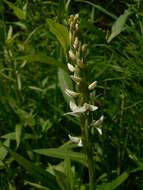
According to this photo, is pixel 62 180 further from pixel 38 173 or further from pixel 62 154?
pixel 62 154

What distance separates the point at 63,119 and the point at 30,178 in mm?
395

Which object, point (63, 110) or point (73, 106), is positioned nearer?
point (73, 106)

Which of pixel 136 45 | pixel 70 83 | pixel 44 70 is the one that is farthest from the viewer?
pixel 44 70

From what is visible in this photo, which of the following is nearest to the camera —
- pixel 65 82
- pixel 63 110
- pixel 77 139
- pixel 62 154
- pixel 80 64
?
pixel 80 64

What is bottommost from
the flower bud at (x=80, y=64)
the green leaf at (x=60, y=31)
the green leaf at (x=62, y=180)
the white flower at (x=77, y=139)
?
the green leaf at (x=62, y=180)

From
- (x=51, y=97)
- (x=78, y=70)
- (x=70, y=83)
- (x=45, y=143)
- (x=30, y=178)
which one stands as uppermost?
(x=78, y=70)

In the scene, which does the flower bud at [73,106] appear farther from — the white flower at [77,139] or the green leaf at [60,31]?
the green leaf at [60,31]

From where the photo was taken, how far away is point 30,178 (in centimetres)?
220

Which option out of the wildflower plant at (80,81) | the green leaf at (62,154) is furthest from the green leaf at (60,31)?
the green leaf at (62,154)

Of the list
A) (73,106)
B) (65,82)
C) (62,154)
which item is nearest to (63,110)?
(65,82)

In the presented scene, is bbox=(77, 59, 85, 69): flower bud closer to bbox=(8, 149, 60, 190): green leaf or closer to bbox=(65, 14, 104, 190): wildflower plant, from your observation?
bbox=(65, 14, 104, 190): wildflower plant

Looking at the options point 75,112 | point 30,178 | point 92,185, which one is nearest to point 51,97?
point 30,178

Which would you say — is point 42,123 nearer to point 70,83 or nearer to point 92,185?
point 70,83

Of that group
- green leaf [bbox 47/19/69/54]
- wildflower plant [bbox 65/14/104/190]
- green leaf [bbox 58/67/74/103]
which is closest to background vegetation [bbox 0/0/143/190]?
green leaf [bbox 58/67/74/103]
